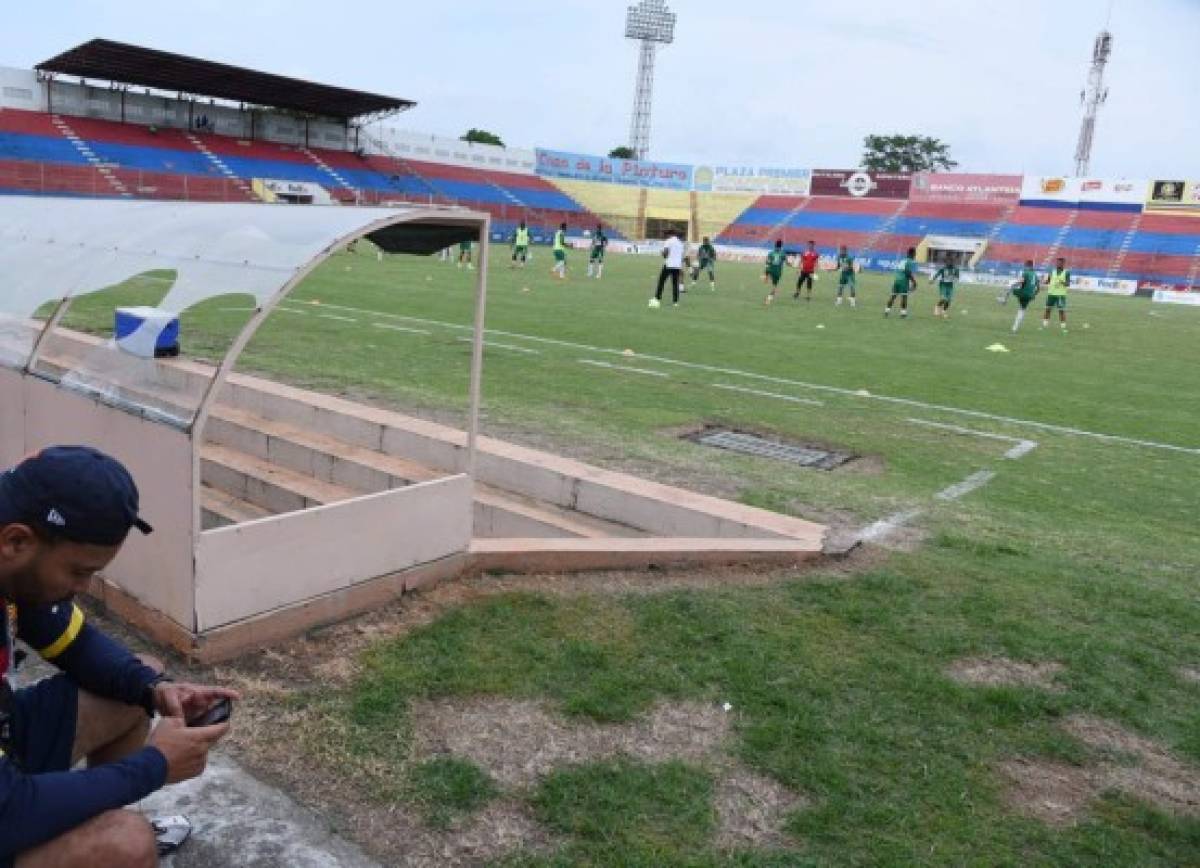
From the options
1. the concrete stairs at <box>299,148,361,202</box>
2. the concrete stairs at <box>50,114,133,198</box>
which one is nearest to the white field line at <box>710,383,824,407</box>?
the concrete stairs at <box>50,114,133,198</box>

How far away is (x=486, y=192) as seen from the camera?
6112 centimetres

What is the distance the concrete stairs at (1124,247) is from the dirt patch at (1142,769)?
55224 millimetres

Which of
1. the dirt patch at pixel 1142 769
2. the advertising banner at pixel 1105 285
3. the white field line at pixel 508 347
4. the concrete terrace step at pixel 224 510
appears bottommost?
the concrete terrace step at pixel 224 510

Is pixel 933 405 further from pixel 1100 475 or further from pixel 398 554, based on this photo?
pixel 398 554

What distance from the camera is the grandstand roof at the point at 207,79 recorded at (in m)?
39.7

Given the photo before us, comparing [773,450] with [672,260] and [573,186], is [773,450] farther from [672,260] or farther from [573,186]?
[573,186]

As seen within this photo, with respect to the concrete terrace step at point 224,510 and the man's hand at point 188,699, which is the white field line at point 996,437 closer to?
the concrete terrace step at point 224,510

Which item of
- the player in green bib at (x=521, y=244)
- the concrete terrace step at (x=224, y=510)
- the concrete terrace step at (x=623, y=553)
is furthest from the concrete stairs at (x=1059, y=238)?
the concrete terrace step at (x=224, y=510)

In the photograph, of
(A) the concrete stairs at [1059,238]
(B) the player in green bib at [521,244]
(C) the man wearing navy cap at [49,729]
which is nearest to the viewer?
(C) the man wearing navy cap at [49,729]

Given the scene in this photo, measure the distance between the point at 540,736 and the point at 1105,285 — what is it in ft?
173

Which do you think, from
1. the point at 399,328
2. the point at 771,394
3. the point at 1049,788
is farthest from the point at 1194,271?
the point at 1049,788

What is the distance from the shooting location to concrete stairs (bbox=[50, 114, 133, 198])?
39719 mm

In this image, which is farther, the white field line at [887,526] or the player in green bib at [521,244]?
the player in green bib at [521,244]

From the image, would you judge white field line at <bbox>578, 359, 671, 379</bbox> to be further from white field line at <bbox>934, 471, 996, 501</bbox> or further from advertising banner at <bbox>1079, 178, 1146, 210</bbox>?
advertising banner at <bbox>1079, 178, 1146, 210</bbox>
